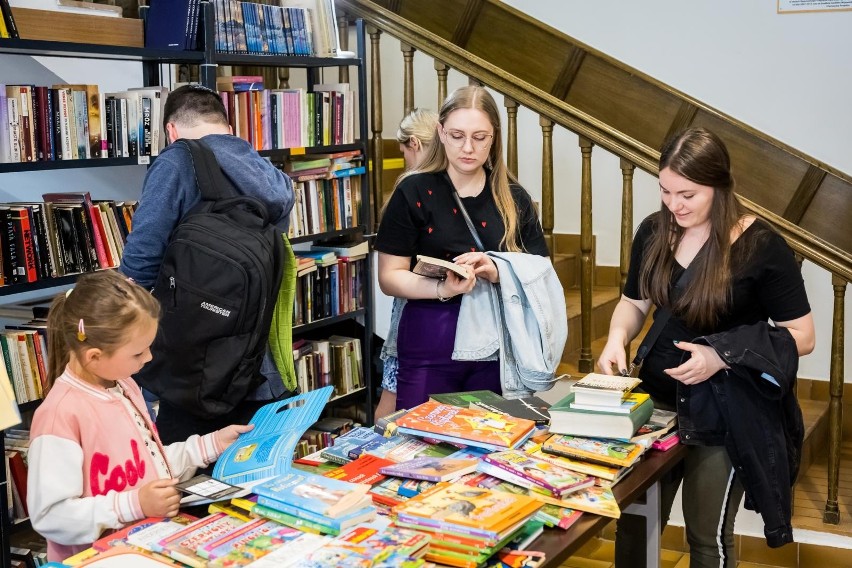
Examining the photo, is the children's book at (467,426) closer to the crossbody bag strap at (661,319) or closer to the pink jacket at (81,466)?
the crossbody bag strap at (661,319)

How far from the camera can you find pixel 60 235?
309 centimetres

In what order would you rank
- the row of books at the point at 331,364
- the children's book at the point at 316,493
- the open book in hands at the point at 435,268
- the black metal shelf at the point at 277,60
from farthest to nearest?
the row of books at the point at 331,364, the black metal shelf at the point at 277,60, the open book in hands at the point at 435,268, the children's book at the point at 316,493

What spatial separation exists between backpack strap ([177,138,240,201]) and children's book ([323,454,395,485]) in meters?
0.87

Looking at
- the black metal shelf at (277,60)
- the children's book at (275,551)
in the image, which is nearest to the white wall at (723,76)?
the black metal shelf at (277,60)

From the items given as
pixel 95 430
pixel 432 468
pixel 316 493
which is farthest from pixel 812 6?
pixel 95 430

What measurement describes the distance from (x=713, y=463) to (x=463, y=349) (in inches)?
30.6

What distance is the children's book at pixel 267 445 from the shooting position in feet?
6.29

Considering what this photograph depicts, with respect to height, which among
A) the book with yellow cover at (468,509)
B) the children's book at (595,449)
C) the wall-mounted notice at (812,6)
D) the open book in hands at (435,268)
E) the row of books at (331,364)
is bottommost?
the row of books at (331,364)

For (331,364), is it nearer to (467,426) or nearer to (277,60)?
(277,60)

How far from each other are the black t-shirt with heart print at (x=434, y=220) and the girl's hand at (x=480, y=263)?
A: 0.09 m

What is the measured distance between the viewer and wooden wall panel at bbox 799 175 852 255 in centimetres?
490

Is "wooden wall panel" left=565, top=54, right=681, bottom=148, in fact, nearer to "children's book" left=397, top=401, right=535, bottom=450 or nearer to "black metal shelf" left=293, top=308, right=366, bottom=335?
"black metal shelf" left=293, top=308, right=366, bottom=335

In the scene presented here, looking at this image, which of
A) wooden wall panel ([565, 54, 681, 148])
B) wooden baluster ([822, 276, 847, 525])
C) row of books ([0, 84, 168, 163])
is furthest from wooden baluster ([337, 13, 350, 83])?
wooden baluster ([822, 276, 847, 525])

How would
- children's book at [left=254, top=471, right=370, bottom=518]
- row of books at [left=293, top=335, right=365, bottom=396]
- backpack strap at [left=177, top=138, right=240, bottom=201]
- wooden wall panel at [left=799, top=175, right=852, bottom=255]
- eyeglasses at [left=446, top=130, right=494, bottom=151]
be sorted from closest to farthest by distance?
children's book at [left=254, top=471, right=370, bottom=518] → backpack strap at [left=177, top=138, right=240, bottom=201] → eyeglasses at [left=446, top=130, right=494, bottom=151] → row of books at [left=293, top=335, right=365, bottom=396] → wooden wall panel at [left=799, top=175, right=852, bottom=255]
